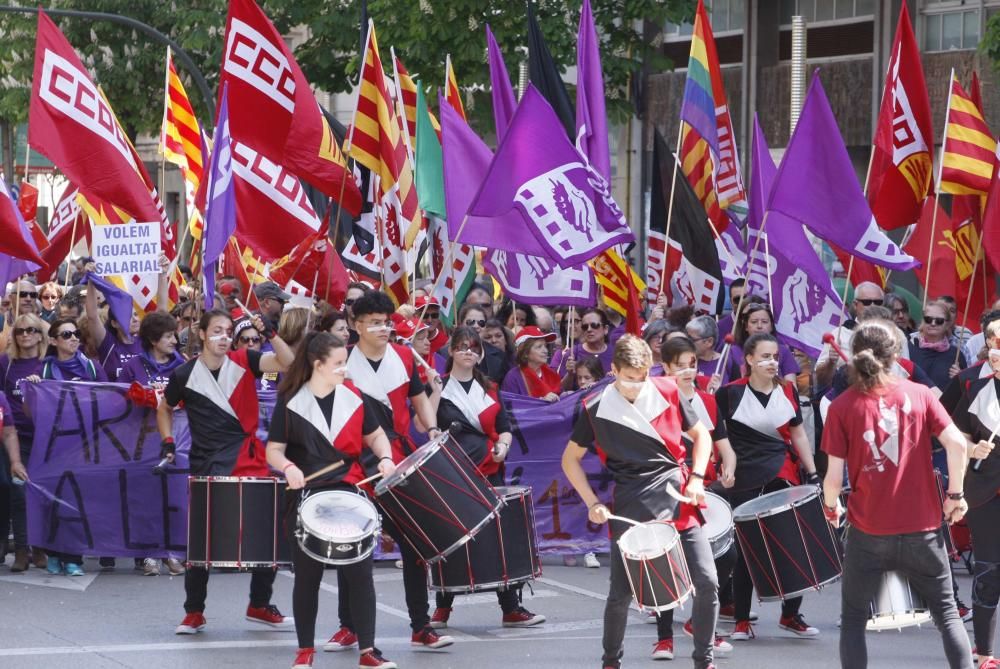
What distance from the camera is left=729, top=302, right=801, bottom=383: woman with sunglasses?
11562mm

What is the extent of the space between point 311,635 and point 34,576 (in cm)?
357

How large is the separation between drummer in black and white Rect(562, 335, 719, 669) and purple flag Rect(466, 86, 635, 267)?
10.6 ft

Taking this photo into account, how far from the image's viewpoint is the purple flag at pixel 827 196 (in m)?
11.5

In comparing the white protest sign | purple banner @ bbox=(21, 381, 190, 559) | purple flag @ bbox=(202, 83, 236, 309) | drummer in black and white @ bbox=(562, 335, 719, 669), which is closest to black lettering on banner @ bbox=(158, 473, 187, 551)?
purple banner @ bbox=(21, 381, 190, 559)

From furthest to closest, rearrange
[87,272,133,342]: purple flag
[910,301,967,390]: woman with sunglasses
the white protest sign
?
the white protest sign → [87,272,133,342]: purple flag → [910,301,967,390]: woman with sunglasses

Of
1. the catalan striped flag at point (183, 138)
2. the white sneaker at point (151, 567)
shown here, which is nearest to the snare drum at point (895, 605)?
the white sneaker at point (151, 567)

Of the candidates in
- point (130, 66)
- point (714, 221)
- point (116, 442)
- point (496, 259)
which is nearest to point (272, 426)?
point (116, 442)

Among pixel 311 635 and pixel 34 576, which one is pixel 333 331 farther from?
pixel 34 576

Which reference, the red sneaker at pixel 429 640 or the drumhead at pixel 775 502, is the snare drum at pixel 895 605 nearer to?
the drumhead at pixel 775 502

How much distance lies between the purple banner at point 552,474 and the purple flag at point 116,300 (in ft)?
9.85

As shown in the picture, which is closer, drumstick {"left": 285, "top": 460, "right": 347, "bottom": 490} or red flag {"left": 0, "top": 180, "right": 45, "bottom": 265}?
drumstick {"left": 285, "top": 460, "right": 347, "bottom": 490}

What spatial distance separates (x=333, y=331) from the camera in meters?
9.51

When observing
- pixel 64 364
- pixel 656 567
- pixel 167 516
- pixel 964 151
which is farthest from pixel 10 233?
pixel 964 151

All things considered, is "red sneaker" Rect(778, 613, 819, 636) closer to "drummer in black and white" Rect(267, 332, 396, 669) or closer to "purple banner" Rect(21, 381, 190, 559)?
"drummer in black and white" Rect(267, 332, 396, 669)
